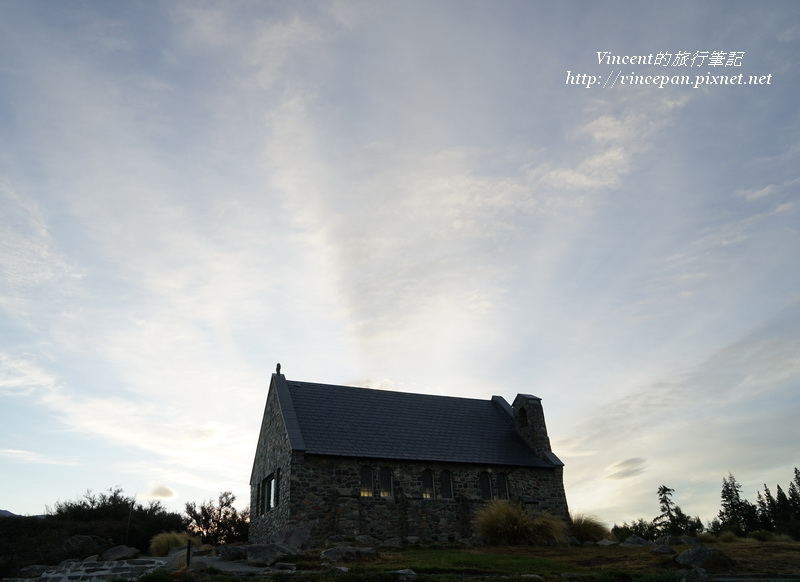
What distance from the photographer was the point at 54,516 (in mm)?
30875

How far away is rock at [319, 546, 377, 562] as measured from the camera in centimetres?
1803

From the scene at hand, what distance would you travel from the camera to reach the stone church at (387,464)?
25766mm

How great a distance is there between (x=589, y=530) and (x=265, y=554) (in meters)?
16.3

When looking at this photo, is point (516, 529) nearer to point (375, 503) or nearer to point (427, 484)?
point (427, 484)

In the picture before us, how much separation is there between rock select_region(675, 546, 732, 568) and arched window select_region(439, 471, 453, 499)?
13.2 m

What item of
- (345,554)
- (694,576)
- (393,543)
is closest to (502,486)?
(393,543)

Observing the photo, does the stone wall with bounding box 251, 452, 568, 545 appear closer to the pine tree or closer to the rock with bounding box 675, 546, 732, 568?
the rock with bounding box 675, 546, 732, 568

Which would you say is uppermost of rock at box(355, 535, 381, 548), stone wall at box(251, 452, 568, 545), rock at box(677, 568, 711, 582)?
stone wall at box(251, 452, 568, 545)

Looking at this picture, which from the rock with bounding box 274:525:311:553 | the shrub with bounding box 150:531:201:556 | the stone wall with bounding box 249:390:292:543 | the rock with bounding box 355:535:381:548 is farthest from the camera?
the stone wall with bounding box 249:390:292:543

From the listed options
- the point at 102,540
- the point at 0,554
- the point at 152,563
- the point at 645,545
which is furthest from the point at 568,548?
the point at 0,554

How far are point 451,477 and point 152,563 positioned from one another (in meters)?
14.0

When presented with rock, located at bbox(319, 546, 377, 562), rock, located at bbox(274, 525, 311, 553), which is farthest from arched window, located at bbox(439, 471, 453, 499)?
rock, located at bbox(319, 546, 377, 562)

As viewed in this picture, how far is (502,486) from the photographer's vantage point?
30.0 meters

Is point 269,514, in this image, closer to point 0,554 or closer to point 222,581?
point 0,554
